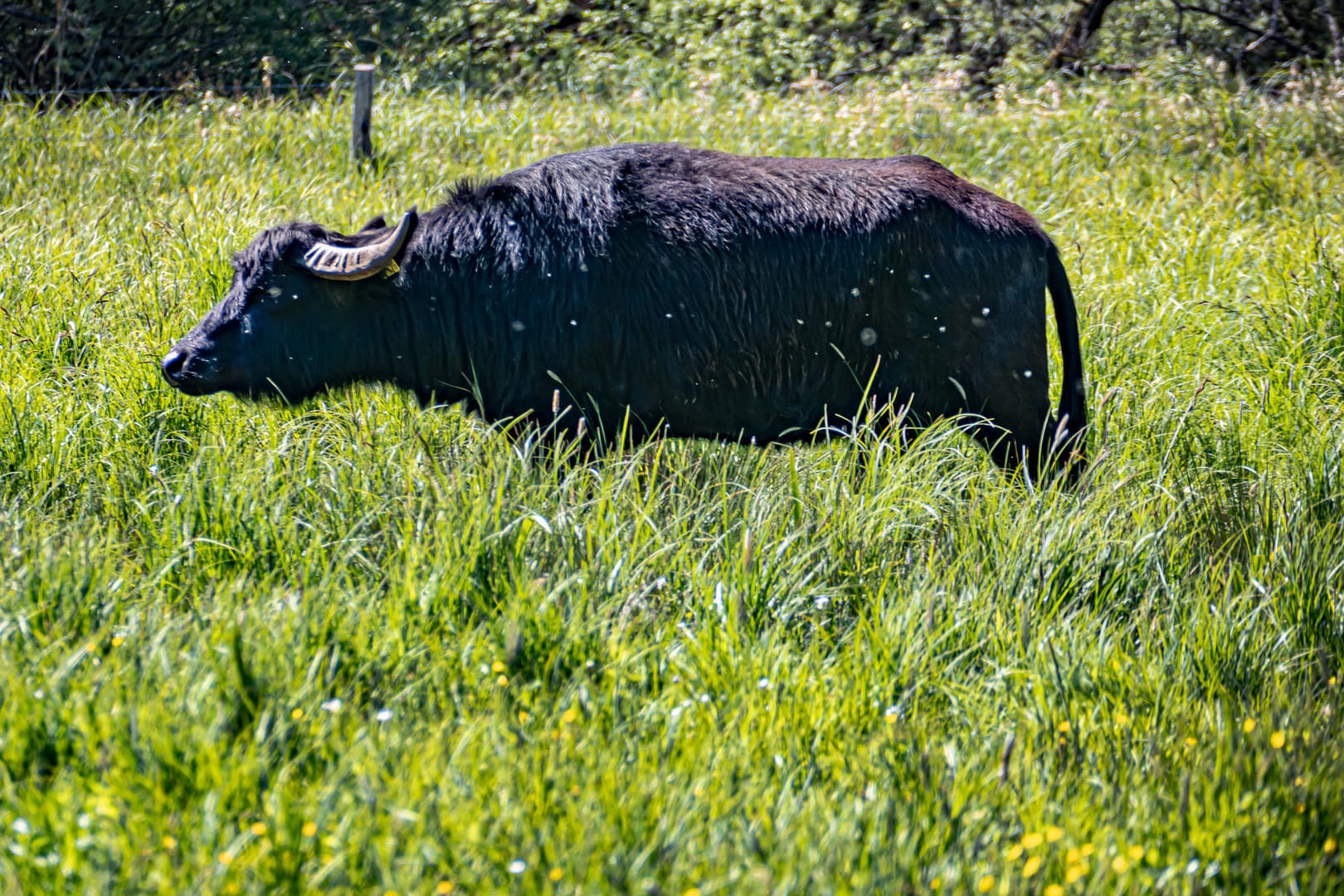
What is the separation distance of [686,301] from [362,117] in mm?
5480

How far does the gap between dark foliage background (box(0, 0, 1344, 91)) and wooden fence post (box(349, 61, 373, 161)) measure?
527cm

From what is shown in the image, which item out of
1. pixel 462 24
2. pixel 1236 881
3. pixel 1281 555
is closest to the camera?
pixel 1236 881

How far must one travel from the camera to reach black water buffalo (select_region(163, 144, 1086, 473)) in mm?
4984

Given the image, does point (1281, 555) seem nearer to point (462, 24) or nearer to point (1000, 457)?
point (1000, 457)

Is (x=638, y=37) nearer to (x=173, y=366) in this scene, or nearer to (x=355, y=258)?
(x=355, y=258)

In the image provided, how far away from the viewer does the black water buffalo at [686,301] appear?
498 cm

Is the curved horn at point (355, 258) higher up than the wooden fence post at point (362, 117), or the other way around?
the curved horn at point (355, 258)

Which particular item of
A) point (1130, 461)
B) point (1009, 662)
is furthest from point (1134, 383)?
point (1009, 662)

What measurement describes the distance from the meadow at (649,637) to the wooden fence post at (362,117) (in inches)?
113

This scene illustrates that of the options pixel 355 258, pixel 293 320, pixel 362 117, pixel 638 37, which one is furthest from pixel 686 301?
pixel 638 37

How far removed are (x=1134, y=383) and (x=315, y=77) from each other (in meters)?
12.5

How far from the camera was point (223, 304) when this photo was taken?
5090 millimetres

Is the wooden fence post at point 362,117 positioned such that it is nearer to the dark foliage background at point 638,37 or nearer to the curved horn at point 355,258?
the curved horn at point 355,258

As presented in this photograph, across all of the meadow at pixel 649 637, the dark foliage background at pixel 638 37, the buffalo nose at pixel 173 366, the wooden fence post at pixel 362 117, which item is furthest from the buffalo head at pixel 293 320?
the dark foliage background at pixel 638 37
